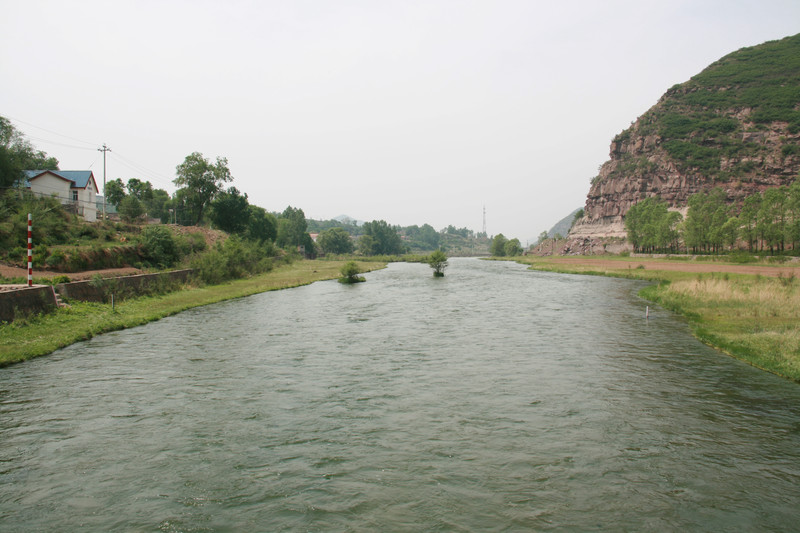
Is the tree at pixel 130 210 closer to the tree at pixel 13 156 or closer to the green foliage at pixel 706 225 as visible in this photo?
the tree at pixel 13 156

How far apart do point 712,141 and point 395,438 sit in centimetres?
17863

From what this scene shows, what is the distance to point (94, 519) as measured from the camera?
8.31 metres

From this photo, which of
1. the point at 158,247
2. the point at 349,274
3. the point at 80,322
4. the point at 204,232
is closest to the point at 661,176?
the point at 349,274

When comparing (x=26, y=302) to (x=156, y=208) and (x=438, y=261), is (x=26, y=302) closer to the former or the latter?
(x=438, y=261)

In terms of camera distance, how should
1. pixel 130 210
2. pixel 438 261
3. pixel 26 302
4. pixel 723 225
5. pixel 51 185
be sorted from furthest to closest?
pixel 723 225 → pixel 438 261 → pixel 130 210 → pixel 51 185 → pixel 26 302

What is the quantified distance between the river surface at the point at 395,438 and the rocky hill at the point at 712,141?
148 metres

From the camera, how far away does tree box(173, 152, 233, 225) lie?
78.6m

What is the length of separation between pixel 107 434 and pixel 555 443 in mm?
11339

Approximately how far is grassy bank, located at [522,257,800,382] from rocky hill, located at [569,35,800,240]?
12240 cm

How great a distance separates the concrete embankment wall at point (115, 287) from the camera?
1104 inches

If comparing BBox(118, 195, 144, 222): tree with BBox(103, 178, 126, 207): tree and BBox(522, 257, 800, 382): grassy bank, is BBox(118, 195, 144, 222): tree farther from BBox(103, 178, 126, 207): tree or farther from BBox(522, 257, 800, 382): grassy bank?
BBox(522, 257, 800, 382): grassy bank

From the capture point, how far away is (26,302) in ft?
74.3

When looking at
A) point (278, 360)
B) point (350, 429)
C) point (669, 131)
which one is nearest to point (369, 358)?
point (278, 360)

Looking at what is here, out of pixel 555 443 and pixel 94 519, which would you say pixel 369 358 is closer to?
pixel 555 443
